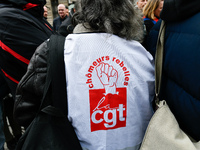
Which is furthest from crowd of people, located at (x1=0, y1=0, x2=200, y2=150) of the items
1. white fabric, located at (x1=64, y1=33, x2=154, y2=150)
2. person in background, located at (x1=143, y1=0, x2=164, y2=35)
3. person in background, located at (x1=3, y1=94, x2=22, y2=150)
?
person in background, located at (x1=143, y1=0, x2=164, y2=35)

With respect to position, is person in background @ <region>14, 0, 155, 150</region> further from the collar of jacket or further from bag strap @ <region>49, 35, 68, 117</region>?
the collar of jacket

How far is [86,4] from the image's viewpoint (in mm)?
953

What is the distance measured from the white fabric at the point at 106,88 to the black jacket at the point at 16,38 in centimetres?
58

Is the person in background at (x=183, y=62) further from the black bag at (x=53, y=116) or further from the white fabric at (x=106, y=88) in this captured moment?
the black bag at (x=53, y=116)

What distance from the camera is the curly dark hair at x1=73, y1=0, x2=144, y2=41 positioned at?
3.01 ft

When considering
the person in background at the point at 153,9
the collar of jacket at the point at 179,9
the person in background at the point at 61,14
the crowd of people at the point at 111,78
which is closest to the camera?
the collar of jacket at the point at 179,9

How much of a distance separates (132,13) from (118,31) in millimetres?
147

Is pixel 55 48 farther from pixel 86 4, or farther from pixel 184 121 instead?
pixel 184 121

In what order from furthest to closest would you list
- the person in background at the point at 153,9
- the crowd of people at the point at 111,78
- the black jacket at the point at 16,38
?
the person in background at the point at 153,9, the black jacket at the point at 16,38, the crowd of people at the point at 111,78

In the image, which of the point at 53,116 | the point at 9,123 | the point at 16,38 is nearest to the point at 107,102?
the point at 53,116

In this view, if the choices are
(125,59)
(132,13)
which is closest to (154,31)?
(132,13)

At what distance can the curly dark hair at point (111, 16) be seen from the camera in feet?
3.01

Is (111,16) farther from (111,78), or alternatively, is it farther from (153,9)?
(153,9)

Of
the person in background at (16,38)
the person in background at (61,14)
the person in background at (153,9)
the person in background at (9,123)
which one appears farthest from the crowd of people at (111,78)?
the person in background at (61,14)
